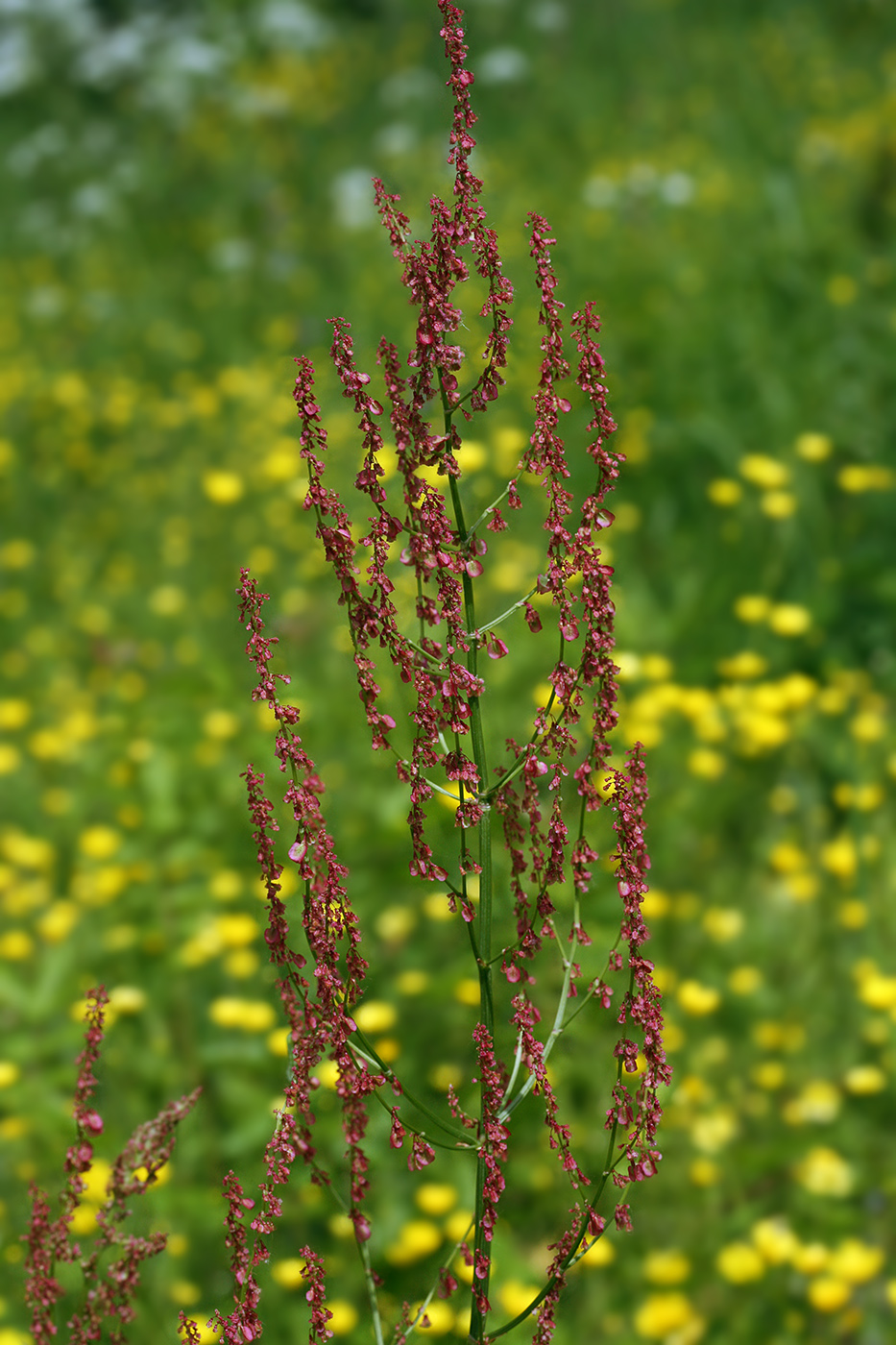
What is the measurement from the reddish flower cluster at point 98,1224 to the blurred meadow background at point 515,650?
0.28 feet

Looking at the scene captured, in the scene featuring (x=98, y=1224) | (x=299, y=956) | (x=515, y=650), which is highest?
(x=515, y=650)

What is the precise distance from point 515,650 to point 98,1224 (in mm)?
1862

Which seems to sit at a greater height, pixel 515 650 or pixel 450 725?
pixel 515 650

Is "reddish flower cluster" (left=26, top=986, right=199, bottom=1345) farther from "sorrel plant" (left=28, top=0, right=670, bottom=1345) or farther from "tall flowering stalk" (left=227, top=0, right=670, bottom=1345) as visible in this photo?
"tall flowering stalk" (left=227, top=0, right=670, bottom=1345)

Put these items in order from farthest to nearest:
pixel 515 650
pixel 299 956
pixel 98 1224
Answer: pixel 515 650 → pixel 98 1224 → pixel 299 956

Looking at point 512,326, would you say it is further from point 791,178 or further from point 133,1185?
point 791,178

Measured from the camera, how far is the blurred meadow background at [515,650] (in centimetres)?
215

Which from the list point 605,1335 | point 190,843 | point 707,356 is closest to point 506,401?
point 707,356

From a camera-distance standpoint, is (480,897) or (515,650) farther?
(515,650)

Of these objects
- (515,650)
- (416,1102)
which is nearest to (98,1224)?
(416,1102)

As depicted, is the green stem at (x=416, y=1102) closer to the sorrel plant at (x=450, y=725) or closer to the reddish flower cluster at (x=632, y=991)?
the sorrel plant at (x=450, y=725)

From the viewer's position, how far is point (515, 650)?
290 centimetres

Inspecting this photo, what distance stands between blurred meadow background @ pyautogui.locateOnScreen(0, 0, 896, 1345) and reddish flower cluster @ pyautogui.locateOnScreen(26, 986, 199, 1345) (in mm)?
85

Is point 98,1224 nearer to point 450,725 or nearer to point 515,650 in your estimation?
point 450,725
